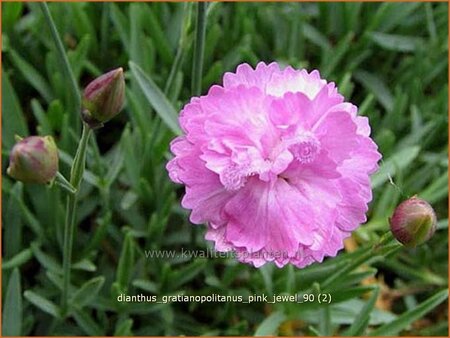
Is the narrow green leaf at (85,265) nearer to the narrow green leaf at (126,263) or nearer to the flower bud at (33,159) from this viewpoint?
the narrow green leaf at (126,263)

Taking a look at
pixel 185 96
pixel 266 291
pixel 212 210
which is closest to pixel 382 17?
pixel 185 96

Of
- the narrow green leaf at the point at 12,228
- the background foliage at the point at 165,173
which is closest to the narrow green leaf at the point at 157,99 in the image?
the background foliage at the point at 165,173

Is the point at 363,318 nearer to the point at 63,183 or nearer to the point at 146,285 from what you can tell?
the point at 146,285

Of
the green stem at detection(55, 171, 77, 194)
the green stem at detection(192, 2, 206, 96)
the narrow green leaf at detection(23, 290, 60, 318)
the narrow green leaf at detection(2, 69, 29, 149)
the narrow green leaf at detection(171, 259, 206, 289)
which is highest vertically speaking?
the narrow green leaf at detection(2, 69, 29, 149)

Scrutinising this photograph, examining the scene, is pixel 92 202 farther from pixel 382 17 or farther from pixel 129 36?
pixel 382 17

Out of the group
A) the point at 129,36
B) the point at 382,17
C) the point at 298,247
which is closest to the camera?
the point at 298,247

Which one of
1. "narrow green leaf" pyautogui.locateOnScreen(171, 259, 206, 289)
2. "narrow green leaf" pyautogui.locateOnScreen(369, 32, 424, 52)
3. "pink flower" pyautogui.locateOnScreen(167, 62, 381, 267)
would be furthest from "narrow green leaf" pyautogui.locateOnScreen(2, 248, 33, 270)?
"narrow green leaf" pyautogui.locateOnScreen(369, 32, 424, 52)

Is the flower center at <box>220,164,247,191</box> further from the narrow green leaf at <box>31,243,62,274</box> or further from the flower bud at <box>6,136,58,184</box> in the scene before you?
the narrow green leaf at <box>31,243,62,274</box>
